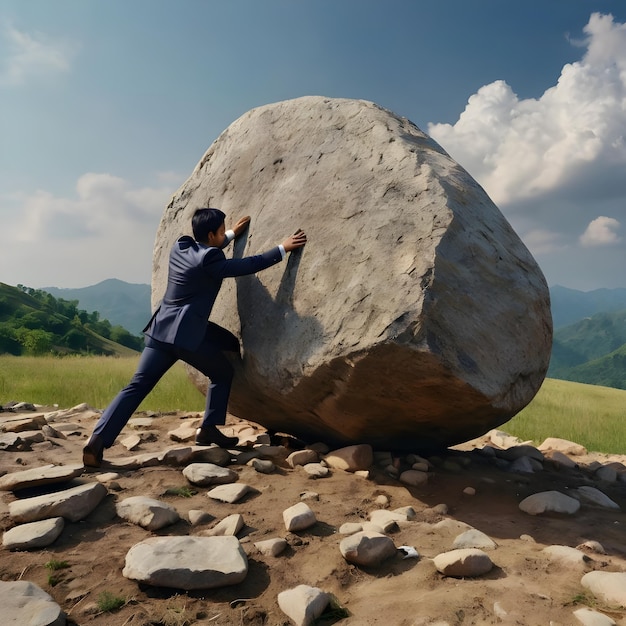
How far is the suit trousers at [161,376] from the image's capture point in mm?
4723

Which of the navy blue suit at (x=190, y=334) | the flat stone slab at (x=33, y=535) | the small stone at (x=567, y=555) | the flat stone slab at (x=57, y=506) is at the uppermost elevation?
the navy blue suit at (x=190, y=334)

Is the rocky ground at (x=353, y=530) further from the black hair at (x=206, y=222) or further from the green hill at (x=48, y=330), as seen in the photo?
the green hill at (x=48, y=330)

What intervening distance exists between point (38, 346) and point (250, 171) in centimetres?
2970

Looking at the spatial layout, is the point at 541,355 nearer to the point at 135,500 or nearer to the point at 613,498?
the point at 613,498

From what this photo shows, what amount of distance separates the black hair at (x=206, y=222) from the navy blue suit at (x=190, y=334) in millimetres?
107

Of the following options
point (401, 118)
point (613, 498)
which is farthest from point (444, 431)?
point (401, 118)

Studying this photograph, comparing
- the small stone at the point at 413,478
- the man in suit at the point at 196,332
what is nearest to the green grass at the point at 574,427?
the small stone at the point at 413,478

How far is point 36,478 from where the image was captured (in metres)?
3.86

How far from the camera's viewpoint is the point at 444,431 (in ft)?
15.4

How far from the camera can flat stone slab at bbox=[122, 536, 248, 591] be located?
2.66 m

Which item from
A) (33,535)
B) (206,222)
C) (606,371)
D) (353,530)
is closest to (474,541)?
(353,530)

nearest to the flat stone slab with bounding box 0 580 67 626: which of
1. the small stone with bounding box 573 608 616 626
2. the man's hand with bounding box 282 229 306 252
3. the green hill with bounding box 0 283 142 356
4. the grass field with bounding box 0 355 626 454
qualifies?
the small stone with bounding box 573 608 616 626

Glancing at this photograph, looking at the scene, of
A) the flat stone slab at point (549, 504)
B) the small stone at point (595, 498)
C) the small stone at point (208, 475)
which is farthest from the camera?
the small stone at point (595, 498)

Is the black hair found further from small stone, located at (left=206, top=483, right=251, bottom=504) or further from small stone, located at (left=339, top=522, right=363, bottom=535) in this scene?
small stone, located at (left=339, top=522, right=363, bottom=535)
